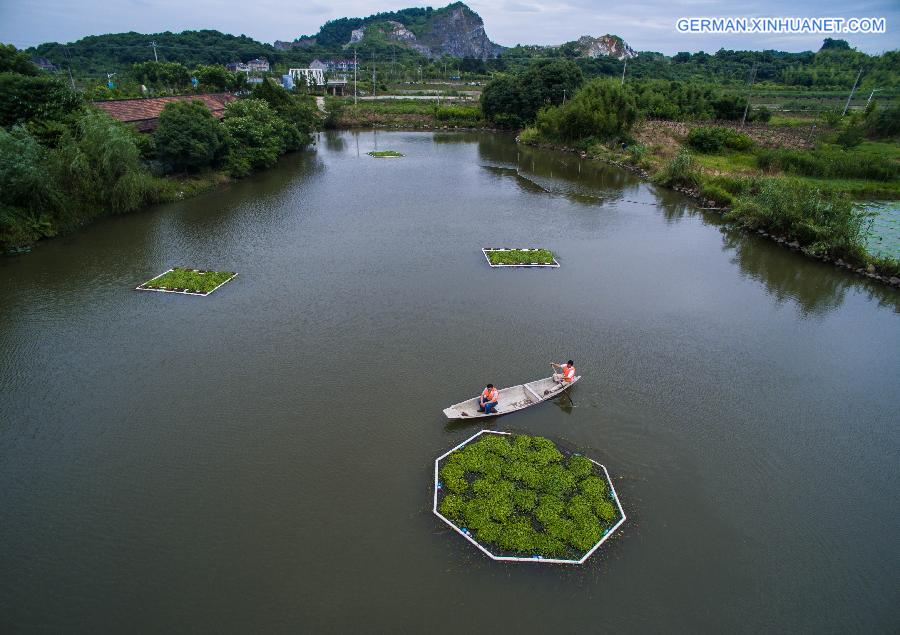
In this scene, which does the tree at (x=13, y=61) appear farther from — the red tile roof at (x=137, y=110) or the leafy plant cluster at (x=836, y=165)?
the leafy plant cluster at (x=836, y=165)

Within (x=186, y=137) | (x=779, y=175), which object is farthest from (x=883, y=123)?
(x=186, y=137)

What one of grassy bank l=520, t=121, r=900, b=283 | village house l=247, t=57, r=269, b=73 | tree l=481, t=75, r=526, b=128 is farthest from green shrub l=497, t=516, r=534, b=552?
village house l=247, t=57, r=269, b=73

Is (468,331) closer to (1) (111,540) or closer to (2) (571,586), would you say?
(2) (571,586)

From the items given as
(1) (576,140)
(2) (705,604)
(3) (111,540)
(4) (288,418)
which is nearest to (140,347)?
(4) (288,418)

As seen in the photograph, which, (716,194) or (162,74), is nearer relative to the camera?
(716,194)

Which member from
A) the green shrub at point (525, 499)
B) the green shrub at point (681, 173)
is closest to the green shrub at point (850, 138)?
the green shrub at point (681, 173)

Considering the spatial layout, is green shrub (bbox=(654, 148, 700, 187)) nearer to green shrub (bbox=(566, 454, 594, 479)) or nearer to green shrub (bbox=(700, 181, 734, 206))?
green shrub (bbox=(700, 181, 734, 206))

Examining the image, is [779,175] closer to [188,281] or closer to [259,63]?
[188,281]
